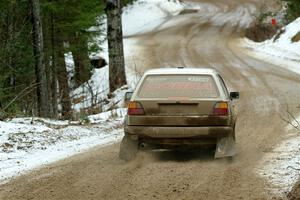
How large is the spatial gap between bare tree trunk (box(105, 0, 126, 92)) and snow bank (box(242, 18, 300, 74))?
7732mm

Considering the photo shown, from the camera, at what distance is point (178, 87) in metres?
9.45

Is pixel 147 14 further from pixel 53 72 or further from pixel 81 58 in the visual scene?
pixel 53 72

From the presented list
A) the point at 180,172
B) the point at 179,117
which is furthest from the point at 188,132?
the point at 180,172

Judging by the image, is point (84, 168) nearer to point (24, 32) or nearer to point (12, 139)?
point (12, 139)

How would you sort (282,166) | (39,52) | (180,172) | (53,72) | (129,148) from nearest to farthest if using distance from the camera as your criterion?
(180,172) < (282,166) < (129,148) < (39,52) < (53,72)

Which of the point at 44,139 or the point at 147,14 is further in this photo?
the point at 147,14

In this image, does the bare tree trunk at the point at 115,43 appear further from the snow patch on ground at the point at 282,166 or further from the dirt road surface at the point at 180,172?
the snow patch on ground at the point at 282,166

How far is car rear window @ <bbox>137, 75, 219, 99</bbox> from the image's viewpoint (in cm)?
931

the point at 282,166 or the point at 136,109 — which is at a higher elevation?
the point at 136,109

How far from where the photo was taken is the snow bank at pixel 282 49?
2575 cm

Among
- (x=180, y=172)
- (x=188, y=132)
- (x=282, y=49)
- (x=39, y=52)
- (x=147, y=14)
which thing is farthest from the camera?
(x=147, y=14)

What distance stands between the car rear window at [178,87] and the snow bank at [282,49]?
15204 mm

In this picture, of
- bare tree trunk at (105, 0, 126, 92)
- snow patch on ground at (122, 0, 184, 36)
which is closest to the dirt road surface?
bare tree trunk at (105, 0, 126, 92)

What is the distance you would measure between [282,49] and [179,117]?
820 inches
